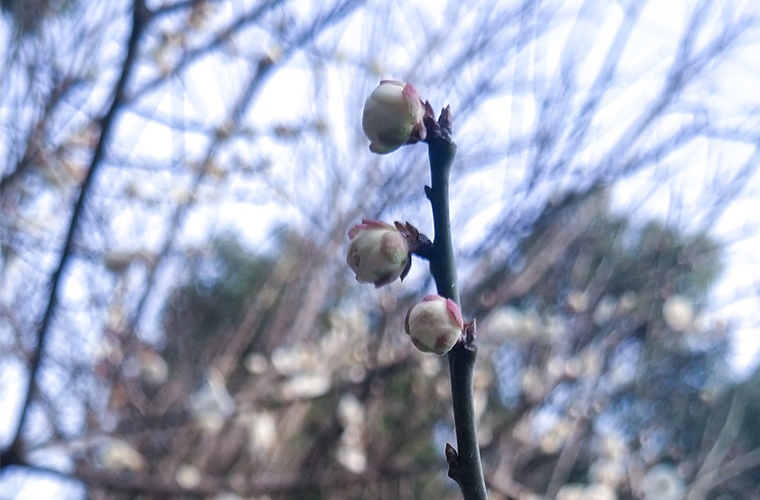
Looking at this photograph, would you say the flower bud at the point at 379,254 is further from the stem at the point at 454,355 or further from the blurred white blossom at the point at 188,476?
the blurred white blossom at the point at 188,476

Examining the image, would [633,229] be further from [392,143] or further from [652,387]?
[392,143]

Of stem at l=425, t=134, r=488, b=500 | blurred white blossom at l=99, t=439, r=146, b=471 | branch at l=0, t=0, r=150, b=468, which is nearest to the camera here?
stem at l=425, t=134, r=488, b=500

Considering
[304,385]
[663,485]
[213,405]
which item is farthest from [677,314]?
[213,405]


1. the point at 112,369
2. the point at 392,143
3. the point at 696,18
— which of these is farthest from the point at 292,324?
the point at 392,143

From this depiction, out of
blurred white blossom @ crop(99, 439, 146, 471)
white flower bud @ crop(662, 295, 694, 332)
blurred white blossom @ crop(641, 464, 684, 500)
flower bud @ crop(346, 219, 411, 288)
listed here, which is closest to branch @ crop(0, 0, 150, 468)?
blurred white blossom @ crop(99, 439, 146, 471)

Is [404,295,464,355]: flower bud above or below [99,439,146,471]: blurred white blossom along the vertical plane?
below

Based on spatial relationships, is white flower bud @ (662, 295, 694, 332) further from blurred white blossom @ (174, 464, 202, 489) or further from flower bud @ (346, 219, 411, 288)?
flower bud @ (346, 219, 411, 288)
